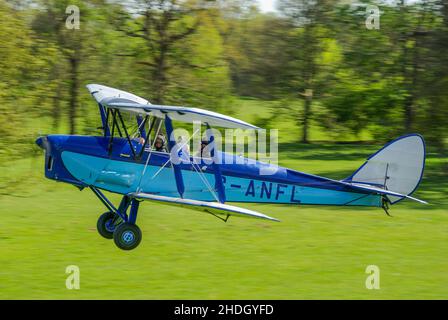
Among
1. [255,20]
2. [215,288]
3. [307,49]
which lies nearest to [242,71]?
[307,49]

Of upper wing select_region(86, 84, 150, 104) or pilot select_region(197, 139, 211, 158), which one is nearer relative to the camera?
pilot select_region(197, 139, 211, 158)

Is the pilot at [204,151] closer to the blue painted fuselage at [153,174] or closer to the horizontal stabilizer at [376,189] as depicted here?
the blue painted fuselage at [153,174]

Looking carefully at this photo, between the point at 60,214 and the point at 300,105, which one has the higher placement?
the point at 60,214

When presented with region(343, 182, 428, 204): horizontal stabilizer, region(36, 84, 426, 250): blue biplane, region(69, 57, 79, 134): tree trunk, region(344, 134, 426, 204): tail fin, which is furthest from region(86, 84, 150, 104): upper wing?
region(69, 57, 79, 134): tree trunk

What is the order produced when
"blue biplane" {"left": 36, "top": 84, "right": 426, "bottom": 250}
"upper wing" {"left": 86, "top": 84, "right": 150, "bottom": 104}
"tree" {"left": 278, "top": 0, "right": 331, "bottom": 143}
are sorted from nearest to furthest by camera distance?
"blue biplane" {"left": 36, "top": 84, "right": 426, "bottom": 250} < "upper wing" {"left": 86, "top": 84, "right": 150, "bottom": 104} < "tree" {"left": 278, "top": 0, "right": 331, "bottom": 143}

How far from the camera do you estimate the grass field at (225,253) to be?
31.0 ft

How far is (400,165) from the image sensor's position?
12.5 m

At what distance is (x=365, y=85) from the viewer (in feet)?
107

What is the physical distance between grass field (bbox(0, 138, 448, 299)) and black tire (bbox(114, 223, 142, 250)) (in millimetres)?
156

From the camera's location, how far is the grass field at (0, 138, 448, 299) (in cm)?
945

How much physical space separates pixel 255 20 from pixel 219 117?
32.3 metres

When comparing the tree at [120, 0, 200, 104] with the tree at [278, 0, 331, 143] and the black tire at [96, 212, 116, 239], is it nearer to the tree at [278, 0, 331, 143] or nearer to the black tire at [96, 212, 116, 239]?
the tree at [278, 0, 331, 143]

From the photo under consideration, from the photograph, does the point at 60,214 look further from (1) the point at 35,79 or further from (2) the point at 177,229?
(1) the point at 35,79

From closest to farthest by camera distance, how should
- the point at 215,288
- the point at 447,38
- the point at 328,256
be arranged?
the point at 215,288 < the point at 328,256 < the point at 447,38
